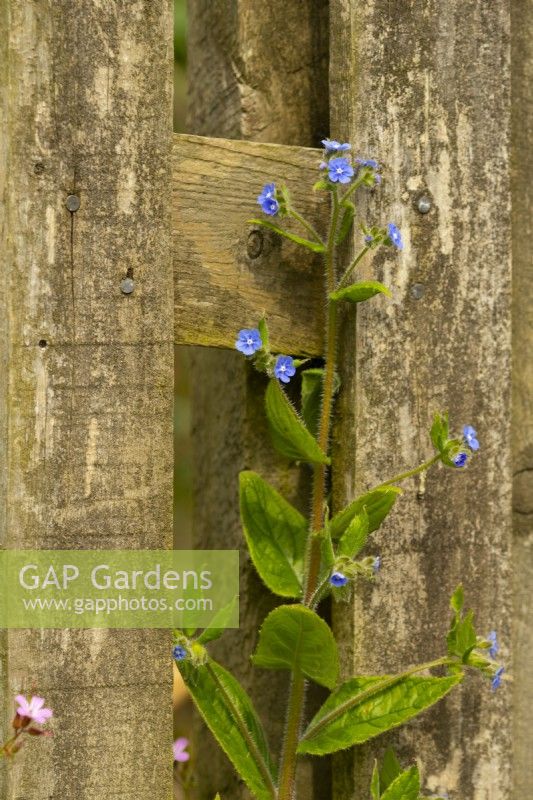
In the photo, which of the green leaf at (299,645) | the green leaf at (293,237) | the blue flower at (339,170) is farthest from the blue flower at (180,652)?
the blue flower at (339,170)

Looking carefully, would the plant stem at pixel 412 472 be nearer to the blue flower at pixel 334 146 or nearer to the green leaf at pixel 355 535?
the green leaf at pixel 355 535

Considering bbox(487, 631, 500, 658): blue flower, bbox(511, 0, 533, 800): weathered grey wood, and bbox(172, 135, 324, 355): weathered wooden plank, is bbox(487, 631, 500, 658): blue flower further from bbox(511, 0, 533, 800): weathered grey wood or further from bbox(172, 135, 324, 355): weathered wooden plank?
bbox(172, 135, 324, 355): weathered wooden plank

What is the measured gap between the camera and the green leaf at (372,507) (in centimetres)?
173

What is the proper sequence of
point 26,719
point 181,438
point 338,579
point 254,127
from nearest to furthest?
1. point 26,719
2. point 338,579
3. point 254,127
4. point 181,438

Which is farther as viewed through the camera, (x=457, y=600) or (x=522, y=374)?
(x=522, y=374)

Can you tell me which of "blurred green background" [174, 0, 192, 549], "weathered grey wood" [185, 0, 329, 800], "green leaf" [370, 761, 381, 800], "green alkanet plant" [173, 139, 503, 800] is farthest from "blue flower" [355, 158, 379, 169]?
"blurred green background" [174, 0, 192, 549]

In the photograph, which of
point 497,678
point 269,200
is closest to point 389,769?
point 497,678

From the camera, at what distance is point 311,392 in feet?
6.06

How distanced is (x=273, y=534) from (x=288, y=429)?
209 mm

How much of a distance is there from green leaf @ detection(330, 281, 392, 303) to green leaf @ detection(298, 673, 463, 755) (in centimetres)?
64

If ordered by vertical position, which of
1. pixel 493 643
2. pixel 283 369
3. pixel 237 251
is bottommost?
pixel 493 643

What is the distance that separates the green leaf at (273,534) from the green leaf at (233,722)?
0.19m

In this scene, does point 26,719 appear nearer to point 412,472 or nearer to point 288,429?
point 288,429

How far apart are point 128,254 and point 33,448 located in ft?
1.14
